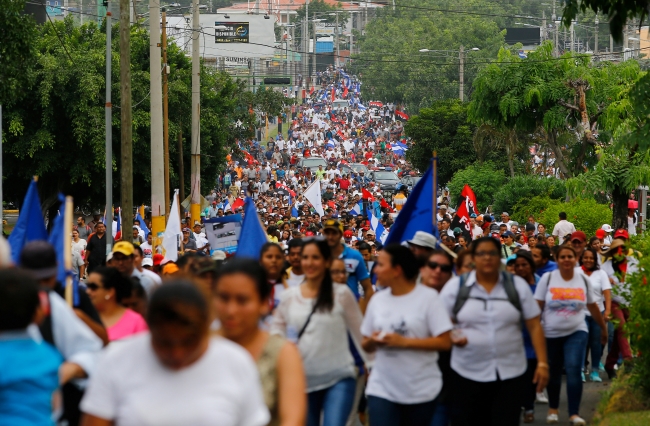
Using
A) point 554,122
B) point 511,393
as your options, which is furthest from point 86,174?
point 511,393

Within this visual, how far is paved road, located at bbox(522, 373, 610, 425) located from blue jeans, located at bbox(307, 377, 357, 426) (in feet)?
12.0

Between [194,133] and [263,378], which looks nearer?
[263,378]

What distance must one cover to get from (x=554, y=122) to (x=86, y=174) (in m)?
11.0

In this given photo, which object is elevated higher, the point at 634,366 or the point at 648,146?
the point at 648,146

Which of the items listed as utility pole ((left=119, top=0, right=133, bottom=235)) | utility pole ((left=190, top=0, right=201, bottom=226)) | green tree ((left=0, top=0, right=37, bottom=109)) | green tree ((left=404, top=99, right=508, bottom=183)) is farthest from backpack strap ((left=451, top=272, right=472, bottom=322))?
green tree ((left=404, top=99, right=508, bottom=183))

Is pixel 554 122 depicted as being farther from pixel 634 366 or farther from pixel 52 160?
pixel 634 366

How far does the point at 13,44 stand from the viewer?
61.0 feet

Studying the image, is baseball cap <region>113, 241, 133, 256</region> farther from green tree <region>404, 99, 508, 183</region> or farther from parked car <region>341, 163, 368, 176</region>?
parked car <region>341, 163, 368, 176</region>

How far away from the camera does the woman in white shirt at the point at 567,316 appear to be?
960cm

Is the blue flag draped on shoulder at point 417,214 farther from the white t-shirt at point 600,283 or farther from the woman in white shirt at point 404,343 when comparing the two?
the woman in white shirt at point 404,343

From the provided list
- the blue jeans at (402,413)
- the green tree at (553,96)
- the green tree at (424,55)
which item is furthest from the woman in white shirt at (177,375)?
the green tree at (424,55)

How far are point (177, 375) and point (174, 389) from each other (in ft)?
0.14

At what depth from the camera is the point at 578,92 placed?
30.3 m

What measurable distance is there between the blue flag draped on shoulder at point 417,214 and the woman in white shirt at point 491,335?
2.57m
